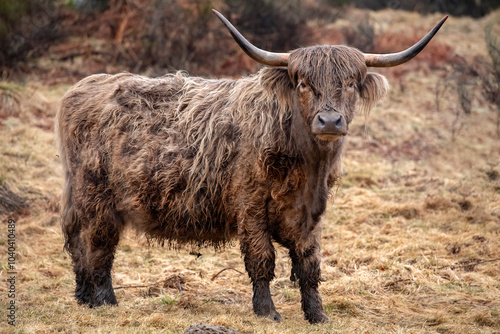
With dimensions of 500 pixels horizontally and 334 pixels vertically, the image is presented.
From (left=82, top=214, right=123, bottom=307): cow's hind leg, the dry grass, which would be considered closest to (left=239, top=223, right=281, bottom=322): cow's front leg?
the dry grass

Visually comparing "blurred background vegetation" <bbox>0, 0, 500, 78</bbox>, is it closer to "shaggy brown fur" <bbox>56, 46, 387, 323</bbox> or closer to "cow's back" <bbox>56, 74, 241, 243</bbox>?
"cow's back" <bbox>56, 74, 241, 243</bbox>

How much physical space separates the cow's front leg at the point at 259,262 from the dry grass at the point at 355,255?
12 cm

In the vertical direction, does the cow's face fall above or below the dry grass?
above

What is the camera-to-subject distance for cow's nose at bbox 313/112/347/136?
3744mm

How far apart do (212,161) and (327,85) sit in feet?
3.65

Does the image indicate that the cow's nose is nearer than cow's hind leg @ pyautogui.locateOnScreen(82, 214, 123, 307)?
Yes

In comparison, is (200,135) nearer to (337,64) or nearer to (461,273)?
(337,64)

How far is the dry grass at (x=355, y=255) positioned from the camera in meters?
4.40

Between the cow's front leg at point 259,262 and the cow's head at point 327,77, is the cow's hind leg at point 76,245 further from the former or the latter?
the cow's head at point 327,77

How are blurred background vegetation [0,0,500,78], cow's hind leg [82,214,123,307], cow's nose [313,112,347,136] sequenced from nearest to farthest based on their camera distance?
cow's nose [313,112,347,136]
cow's hind leg [82,214,123,307]
blurred background vegetation [0,0,500,78]

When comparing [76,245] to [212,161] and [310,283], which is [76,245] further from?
[310,283]

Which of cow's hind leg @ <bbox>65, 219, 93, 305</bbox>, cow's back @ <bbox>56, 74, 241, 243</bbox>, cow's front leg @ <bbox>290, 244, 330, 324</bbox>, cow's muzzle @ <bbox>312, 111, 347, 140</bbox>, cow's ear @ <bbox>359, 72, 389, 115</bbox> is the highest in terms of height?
cow's ear @ <bbox>359, 72, 389, 115</bbox>

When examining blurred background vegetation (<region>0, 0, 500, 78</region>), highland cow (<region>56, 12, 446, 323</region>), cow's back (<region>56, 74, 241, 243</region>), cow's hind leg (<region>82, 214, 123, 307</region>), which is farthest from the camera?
blurred background vegetation (<region>0, 0, 500, 78</region>)

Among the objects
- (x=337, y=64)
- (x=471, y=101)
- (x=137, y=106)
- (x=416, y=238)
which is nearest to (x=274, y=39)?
(x=471, y=101)
